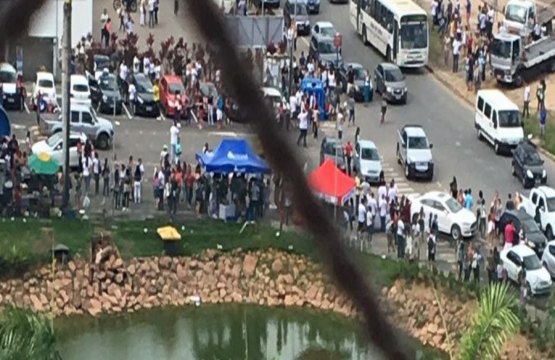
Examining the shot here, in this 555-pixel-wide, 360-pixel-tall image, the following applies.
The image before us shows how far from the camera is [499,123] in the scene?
25656 mm

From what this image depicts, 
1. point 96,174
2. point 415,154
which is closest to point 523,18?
point 415,154

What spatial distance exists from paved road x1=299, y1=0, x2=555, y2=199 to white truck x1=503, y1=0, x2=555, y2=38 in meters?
2.27

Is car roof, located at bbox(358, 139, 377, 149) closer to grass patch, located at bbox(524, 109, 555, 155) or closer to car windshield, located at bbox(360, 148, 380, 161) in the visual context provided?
car windshield, located at bbox(360, 148, 380, 161)

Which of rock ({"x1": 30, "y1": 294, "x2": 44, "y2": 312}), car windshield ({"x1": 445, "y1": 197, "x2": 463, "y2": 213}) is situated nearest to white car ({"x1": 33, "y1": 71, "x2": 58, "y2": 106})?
rock ({"x1": 30, "y1": 294, "x2": 44, "y2": 312})

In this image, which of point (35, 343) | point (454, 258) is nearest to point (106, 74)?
point (454, 258)

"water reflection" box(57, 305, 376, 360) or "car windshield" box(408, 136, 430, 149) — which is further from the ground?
"car windshield" box(408, 136, 430, 149)

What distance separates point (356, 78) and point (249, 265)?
6.79 meters

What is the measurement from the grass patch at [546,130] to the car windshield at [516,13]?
3.92 m

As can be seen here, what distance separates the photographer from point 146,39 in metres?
28.6

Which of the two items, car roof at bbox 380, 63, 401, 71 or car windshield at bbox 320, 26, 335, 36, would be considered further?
car windshield at bbox 320, 26, 335, 36

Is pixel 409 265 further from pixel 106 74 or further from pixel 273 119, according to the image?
pixel 273 119

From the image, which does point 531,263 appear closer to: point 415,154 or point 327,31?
point 415,154

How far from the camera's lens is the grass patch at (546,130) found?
26109 millimetres

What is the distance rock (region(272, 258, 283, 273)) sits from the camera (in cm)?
2186
